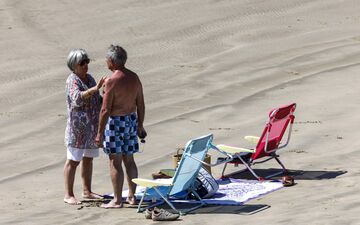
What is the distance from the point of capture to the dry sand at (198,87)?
42.8 feet

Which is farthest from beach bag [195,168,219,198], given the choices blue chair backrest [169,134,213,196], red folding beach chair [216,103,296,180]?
red folding beach chair [216,103,296,180]

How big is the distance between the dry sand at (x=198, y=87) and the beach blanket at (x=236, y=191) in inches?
7.8

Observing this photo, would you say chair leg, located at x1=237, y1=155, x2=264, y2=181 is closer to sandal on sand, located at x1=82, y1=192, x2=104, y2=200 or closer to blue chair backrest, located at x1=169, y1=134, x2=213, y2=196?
blue chair backrest, located at x1=169, y1=134, x2=213, y2=196

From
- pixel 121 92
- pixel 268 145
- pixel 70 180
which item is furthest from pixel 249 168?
pixel 70 180

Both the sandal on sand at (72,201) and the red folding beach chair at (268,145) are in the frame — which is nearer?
the sandal on sand at (72,201)

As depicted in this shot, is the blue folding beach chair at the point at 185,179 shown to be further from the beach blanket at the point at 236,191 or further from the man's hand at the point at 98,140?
the man's hand at the point at 98,140

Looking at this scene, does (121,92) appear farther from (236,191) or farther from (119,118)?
(236,191)

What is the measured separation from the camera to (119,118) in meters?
12.8

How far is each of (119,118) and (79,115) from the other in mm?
527

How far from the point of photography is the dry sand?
42.8 ft

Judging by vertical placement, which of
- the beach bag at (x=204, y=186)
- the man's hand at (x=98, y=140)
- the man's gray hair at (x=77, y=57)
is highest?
the man's gray hair at (x=77, y=57)

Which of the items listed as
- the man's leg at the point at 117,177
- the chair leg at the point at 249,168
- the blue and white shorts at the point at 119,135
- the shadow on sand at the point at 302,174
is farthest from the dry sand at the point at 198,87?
the blue and white shorts at the point at 119,135

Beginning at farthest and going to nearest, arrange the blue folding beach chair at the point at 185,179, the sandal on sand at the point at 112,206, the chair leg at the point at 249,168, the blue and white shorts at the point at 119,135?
the chair leg at the point at 249,168 < the sandal on sand at the point at 112,206 < the blue and white shorts at the point at 119,135 < the blue folding beach chair at the point at 185,179

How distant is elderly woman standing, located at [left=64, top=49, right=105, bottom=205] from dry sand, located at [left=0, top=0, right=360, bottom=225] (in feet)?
1.57
